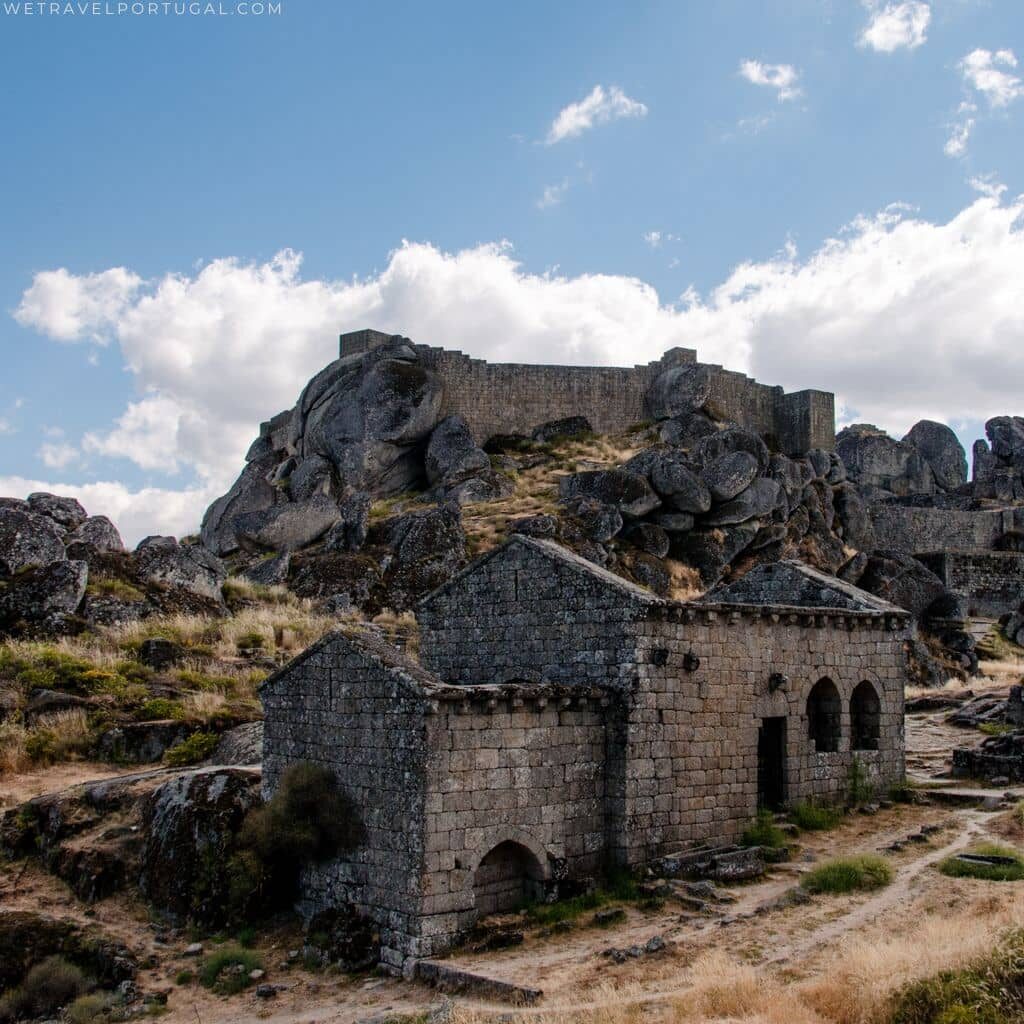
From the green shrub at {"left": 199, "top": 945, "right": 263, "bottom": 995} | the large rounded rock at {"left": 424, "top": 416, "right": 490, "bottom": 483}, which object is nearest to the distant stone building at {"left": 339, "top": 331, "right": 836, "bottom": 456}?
the large rounded rock at {"left": 424, "top": 416, "right": 490, "bottom": 483}

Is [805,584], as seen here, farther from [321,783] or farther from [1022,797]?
[321,783]

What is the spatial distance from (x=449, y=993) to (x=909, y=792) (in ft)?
35.1

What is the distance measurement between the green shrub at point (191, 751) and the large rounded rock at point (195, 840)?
2769mm

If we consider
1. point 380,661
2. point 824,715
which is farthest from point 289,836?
point 824,715

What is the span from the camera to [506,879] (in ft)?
45.6

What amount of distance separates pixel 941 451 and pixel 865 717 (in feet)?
163

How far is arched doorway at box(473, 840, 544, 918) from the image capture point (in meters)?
13.6

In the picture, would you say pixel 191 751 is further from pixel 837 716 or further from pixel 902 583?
pixel 902 583

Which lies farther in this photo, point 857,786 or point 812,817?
point 857,786

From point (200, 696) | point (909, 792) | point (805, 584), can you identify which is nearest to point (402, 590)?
A: point (200, 696)

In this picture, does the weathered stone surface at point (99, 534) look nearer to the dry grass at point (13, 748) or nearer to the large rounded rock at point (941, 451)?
the dry grass at point (13, 748)

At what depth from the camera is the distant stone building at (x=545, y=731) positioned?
42.6 ft

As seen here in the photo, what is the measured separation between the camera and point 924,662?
107 feet

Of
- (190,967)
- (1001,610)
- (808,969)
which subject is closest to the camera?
(808,969)
